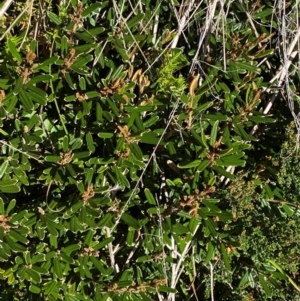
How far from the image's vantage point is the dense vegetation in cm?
153

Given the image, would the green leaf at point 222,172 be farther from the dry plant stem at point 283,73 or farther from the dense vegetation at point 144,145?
the dry plant stem at point 283,73

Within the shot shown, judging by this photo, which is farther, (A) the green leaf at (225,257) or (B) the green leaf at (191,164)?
(A) the green leaf at (225,257)

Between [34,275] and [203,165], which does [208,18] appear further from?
[34,275]

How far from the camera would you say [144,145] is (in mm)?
1688

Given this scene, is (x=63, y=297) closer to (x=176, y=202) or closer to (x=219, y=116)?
(x=176, y=202)

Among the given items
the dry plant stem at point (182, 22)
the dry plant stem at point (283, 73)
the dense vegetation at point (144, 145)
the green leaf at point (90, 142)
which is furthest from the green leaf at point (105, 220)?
the dry plant stem at point (182, 22)

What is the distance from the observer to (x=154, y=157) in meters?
1.61

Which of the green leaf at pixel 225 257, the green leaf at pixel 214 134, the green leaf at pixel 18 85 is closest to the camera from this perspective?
the green leaf at pixel 18 85

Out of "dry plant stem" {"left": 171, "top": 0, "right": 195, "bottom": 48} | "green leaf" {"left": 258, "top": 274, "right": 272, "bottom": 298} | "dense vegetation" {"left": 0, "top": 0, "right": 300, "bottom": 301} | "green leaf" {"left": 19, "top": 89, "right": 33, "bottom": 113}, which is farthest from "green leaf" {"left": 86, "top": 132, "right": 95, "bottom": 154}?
"green leaf" {"left": 258, "top": 274, "right": 272, "bottom": 298}

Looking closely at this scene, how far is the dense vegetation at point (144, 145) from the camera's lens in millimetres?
1533

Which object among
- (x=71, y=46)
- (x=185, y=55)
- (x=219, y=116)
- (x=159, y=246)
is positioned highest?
(x=71, y=46)

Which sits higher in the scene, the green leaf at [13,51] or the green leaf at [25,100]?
the green leaf at [13,51]

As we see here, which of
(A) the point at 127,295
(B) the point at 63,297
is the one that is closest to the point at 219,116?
(A) the point at 127,295

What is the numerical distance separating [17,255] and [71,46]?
2.21 ft
